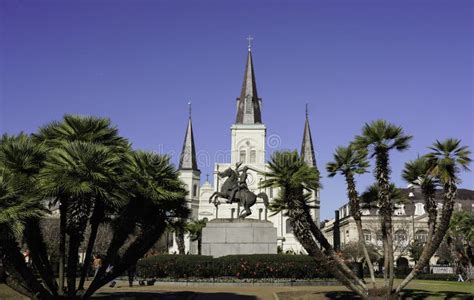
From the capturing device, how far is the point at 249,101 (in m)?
97.9

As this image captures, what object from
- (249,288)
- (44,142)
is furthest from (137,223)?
(249,288)

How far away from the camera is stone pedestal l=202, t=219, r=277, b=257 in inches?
1118

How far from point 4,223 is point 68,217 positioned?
2649 mm

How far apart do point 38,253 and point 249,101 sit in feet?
276

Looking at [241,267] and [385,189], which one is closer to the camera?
[385,189]

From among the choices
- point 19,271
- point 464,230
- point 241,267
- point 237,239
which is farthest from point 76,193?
point 464,230

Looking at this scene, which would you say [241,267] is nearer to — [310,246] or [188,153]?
[310,246]

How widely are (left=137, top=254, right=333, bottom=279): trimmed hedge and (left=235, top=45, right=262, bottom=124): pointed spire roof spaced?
2857 inches

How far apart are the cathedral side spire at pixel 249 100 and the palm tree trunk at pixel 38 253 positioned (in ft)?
275

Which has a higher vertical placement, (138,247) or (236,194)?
(236,194)

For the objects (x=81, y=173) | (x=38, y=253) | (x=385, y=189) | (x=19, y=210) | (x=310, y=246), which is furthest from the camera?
(x=385, y=189)

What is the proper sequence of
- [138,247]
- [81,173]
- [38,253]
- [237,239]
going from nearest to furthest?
1. [81,173]
2. [38,253]
3. [138,247]
4. [237,239]

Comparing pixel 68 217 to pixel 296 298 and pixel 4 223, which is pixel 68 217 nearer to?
pixel 4 223

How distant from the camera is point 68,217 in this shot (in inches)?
587
